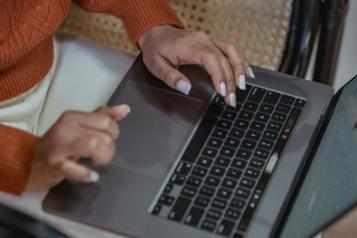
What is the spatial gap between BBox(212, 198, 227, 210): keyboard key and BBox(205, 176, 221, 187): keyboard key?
0.02 meters

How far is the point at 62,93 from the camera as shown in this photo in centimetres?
110

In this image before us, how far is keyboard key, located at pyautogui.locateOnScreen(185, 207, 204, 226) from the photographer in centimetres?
84

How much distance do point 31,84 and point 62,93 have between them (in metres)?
0.06

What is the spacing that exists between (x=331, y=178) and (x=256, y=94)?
0.61 feet

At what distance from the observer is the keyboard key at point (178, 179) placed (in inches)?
34.7

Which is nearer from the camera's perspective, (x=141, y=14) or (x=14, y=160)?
(x=14, y=160)

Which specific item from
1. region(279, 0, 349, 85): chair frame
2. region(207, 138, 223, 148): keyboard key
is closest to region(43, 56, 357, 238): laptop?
region(207, 138, 223, 148): keyboard key

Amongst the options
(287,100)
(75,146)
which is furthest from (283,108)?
(75,146)

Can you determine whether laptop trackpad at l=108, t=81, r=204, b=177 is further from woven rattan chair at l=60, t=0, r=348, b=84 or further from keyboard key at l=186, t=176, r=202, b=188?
woven rattan chair at l=60, t=0, r=348, b=84

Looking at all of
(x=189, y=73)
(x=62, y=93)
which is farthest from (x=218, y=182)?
(x=62, y=93)

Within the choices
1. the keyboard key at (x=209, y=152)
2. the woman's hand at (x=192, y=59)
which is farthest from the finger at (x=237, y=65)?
the keyboard key at (x=209, y=152)

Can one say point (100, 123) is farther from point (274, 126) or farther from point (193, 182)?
point (274, 126)

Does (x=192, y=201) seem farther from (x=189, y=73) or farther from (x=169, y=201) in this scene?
(x=189, y=73)

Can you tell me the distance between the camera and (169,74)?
3.22 ft
